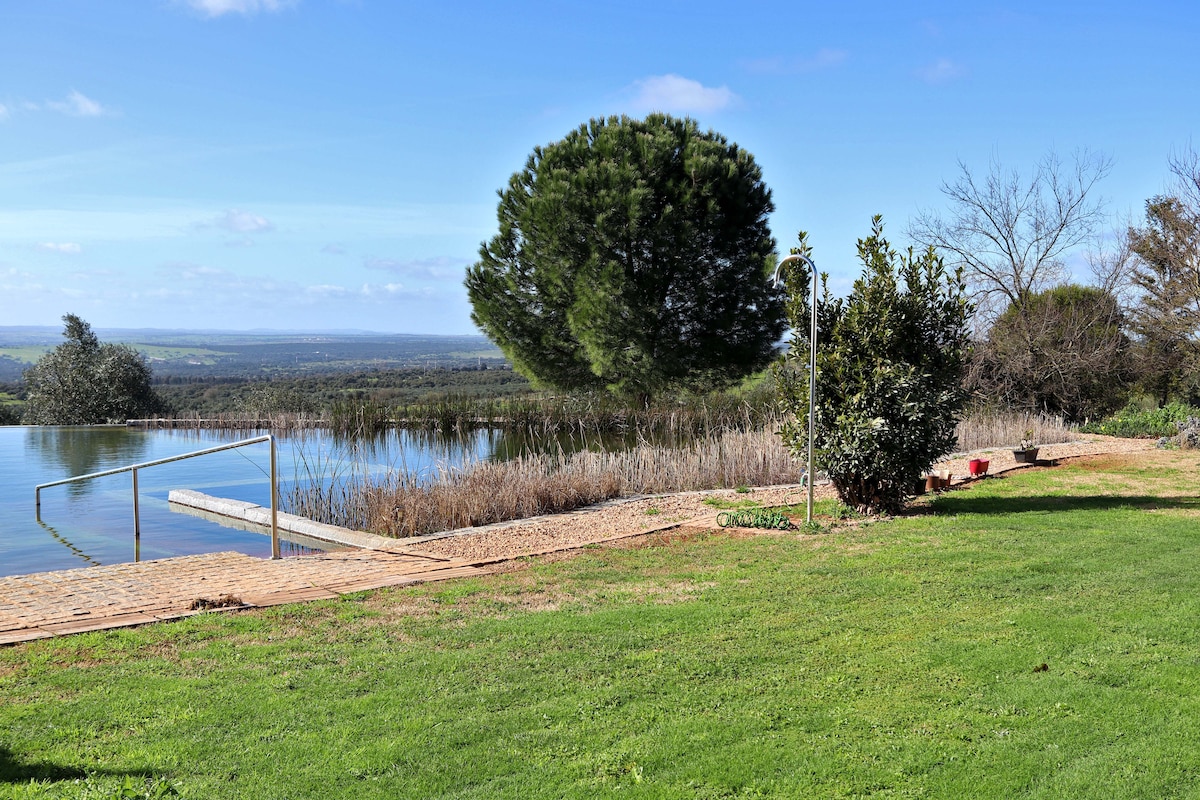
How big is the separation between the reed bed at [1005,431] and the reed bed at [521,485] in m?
5.96

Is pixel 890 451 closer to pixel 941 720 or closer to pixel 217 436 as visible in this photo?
pixel 941 720

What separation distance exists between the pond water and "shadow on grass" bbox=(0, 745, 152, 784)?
5.02 metres

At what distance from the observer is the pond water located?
8773 mm

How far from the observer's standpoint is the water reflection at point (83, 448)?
1456 centimetres

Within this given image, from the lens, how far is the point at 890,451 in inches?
331

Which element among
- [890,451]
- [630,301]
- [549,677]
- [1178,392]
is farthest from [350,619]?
[1178,392]

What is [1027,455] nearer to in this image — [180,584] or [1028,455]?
[1028,455]

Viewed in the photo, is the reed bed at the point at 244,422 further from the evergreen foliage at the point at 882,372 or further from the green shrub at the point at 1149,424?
the green shrub at the point at 1149,424

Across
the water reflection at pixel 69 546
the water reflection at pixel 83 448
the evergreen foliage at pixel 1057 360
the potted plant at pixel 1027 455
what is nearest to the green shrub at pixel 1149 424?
the evergreen foliage at pixel 1057 360

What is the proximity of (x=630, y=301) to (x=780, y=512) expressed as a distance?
12.3m

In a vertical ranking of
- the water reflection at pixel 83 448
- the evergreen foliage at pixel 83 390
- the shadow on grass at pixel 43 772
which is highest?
the evergreen foliage at pixel 83 390

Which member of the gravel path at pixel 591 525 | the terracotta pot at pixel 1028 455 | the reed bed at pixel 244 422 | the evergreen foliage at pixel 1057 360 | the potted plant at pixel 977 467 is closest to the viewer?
the gravel path at pixel 591 525

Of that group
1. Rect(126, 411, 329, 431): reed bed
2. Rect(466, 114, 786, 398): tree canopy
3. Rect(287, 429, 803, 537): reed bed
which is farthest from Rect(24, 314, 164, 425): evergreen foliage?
Rect(287, 429, 803, 537): reed bed

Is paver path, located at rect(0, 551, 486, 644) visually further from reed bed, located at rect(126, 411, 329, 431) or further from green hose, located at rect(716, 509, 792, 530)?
reed bed, located at rect(126, 411, 329, 431)
